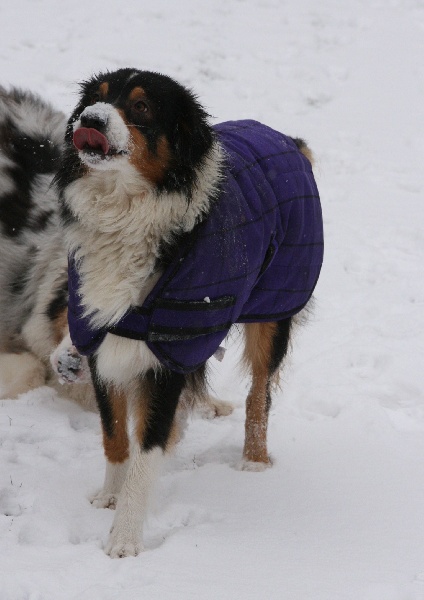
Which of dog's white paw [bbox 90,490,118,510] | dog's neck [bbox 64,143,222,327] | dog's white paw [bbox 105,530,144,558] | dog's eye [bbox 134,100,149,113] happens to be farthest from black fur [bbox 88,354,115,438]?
dog's eye [bbox 134,100,149,113]

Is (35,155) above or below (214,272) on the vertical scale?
below

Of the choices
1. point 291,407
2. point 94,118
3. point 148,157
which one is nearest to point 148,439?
point 148,157

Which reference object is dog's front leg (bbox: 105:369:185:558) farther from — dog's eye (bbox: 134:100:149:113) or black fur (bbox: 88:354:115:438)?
dog's eye (bbox: 134:100:149:113)

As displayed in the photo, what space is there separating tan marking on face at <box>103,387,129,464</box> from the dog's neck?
1.52 feet

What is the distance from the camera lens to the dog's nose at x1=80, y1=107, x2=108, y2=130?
2.73m

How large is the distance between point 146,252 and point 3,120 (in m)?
2.73

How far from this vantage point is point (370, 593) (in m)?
2.64

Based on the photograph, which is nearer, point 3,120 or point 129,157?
point 129,157

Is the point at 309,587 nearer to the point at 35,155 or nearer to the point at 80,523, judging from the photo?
the point at 80,523

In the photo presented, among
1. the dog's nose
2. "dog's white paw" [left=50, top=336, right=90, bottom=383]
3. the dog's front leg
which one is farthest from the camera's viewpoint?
"dog's white paw" [left=50, top=336, right=90, bottom=383]

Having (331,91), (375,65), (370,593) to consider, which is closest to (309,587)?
(370,593)

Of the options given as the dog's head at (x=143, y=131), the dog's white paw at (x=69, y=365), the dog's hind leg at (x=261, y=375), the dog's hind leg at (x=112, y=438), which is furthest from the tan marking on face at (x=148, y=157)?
the dog's white paw at (x=69, y=365)

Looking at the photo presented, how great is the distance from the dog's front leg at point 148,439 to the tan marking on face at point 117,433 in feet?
0.90

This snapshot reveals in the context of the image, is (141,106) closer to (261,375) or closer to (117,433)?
(117,433)
